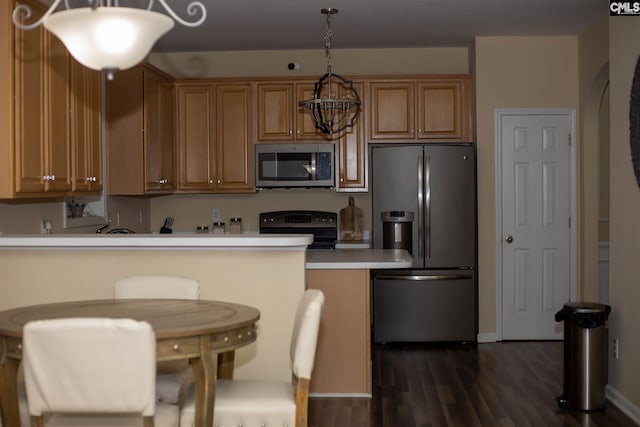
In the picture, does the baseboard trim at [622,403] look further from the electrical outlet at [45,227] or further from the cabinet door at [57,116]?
the electrical outlet at [45,227]

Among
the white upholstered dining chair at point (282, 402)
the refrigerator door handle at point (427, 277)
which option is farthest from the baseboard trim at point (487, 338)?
the white upholstered dining chair at point (282, 402)

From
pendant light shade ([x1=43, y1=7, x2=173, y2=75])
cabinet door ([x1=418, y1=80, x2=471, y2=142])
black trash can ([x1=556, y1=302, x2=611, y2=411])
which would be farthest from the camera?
cabinet door ([x1=418, y1=80, x2=471, y2=142])

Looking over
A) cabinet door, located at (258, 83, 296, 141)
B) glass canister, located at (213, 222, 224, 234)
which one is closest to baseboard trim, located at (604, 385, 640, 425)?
cabinet door, located at (258, 83, 296, 141)

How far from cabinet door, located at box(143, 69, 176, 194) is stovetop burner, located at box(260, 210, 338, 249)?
0.88 m

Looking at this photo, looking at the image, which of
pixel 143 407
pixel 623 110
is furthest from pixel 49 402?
pixel 623 110

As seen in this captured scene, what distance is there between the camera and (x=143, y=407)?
8.64 ft

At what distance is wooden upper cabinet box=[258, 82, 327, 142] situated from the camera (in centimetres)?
673

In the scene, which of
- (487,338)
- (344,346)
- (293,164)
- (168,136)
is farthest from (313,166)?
(344,346)

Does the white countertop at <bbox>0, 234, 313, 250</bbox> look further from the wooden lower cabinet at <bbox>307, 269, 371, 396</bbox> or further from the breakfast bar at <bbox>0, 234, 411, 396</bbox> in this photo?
the wooden lower cabinet at <bbox>307, 269, 371, 396</bbox>

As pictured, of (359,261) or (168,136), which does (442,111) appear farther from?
(359,261)

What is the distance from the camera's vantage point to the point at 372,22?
5.92 metres

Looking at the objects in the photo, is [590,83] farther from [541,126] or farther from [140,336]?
[140,336]

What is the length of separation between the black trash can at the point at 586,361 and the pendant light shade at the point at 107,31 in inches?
123

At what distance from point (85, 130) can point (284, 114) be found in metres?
2.17
